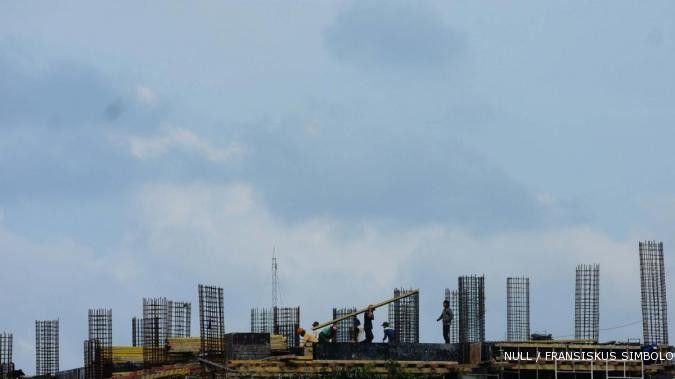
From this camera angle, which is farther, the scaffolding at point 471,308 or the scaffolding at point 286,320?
the scaffolding at point 286,320

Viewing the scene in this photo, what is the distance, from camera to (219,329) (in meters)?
68.9

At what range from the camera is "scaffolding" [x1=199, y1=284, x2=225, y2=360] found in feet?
Answer: 224

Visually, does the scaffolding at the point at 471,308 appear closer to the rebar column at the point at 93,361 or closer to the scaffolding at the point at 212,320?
the scaffolding at the point at 212,320

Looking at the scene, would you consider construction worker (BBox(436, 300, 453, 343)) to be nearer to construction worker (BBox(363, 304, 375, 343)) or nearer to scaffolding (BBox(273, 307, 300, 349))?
construction worker (BBox(363, 304, 375, 343))

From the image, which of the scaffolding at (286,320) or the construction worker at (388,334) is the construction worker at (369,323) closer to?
the construction worker at (388,334)

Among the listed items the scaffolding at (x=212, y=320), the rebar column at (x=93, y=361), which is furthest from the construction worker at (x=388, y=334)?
the rebar column at (x=93, y=361)

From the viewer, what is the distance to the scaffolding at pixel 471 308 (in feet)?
226

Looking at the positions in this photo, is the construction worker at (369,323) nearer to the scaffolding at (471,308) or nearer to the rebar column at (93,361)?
the scaffolding at (471,308)

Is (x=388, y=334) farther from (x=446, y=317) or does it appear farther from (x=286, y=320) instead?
(x=286, y=320)

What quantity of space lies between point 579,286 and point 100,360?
766 inches

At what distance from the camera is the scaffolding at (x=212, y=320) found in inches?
2687

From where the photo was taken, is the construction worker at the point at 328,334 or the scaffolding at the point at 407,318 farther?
the scaffolding at the point at 407,318

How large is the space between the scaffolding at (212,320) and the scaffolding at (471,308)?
889 centimetres

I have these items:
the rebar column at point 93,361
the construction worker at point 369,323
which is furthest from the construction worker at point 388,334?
the rebar column at point 93,361
